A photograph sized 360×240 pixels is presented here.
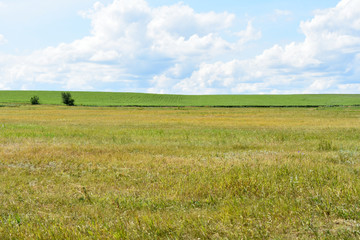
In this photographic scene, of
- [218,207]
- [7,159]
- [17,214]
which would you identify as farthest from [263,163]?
[7,159]

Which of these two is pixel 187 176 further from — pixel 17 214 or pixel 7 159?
pixel 7 159

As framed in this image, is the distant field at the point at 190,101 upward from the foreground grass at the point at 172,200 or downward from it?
upward

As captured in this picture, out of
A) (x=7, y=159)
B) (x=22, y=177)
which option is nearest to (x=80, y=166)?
(x=22, y=177)

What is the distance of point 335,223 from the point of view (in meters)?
5.34

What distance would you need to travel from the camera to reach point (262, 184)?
7668 mm

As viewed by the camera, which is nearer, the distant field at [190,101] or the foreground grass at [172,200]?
the foreground grass at [172,200]

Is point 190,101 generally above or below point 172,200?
above

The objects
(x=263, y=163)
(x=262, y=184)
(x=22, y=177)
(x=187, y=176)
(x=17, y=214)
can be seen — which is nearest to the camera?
→ (x=17, y=214)

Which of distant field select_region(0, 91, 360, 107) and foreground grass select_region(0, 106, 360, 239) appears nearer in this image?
foreground grass select_region(0, 106, 360, 239)

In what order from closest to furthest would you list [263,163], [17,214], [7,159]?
[17,214] < [263,163] < [7,159]

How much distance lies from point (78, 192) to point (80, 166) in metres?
3.52

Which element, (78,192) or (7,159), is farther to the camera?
(7,159)

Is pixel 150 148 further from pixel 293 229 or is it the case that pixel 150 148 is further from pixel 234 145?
pixel 293 229

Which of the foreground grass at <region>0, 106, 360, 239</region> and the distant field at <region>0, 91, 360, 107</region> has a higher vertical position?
the distant field at <region>0, 91, 360, 107</region>
